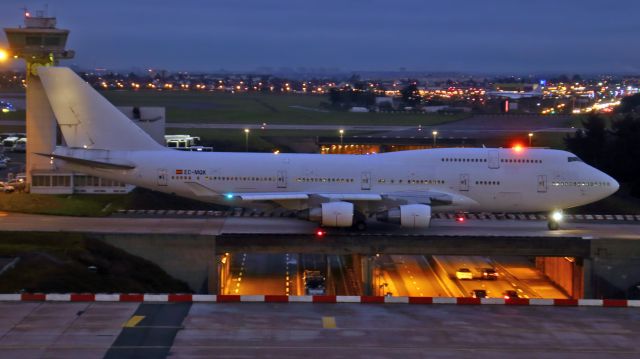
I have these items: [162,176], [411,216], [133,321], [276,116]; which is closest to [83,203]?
[162,176]

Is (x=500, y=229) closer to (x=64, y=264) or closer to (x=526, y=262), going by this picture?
(x=526, y=262)

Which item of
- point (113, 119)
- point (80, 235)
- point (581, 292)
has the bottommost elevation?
point (581, 292)

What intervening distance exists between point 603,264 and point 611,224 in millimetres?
5986

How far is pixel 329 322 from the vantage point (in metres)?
27.1

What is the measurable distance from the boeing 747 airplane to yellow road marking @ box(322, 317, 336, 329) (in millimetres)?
16609

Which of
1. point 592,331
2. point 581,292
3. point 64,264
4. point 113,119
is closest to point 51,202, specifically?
point 113,119

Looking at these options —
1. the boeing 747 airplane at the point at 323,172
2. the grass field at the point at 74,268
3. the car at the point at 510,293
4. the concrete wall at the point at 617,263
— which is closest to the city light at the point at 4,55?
the boeing 747 airplane at the point at 323,172

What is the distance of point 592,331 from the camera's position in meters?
26.6

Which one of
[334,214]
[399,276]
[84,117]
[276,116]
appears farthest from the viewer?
[276,116]

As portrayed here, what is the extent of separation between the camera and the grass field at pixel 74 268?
34844 millimetres

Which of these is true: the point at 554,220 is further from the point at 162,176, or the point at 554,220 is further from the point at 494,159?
the point at 162,176

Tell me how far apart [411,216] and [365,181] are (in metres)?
3.84

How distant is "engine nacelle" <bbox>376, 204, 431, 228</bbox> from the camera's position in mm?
42562

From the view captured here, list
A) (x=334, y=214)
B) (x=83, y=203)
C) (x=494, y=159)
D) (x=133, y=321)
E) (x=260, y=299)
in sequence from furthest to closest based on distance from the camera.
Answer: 1. (x=83, y=203)
2. (x=494, y=159)
3. (x=334, y=214)
4. (x=260, y=299)
5. (x=133, y=321)
